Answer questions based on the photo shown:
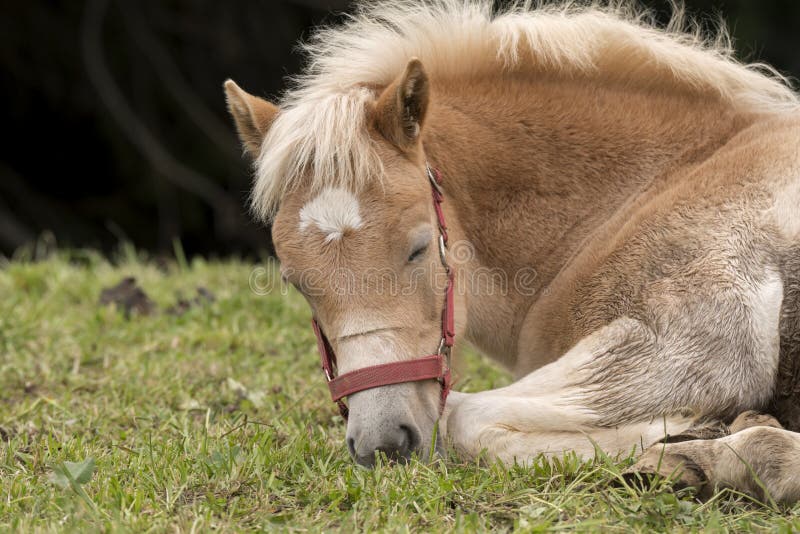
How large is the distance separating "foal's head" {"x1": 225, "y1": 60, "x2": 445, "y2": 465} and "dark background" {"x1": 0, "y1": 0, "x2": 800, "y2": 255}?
7438 mm

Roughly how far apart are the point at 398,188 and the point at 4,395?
2.20m

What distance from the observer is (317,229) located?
10.1 feet

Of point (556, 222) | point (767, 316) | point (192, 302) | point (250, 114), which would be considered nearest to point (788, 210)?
point (767, 316)

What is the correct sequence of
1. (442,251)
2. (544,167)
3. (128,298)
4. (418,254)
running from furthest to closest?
(128,298) < (544,167) < (442,251) < (418,254)

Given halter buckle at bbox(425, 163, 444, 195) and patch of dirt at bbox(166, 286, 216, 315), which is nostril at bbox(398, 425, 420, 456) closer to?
halter buckle at bbox(425, 163, 444, 195)

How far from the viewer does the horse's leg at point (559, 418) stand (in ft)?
10.1

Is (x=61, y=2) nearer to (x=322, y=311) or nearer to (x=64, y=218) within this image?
(x=64, y=218)

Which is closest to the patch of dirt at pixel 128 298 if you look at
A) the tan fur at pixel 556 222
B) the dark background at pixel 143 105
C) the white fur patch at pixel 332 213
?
the tan fur at pixel 556 222

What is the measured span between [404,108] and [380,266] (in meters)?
0.59

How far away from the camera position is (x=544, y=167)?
3.72m

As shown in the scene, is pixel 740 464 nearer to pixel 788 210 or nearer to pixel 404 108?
pixel 788 210

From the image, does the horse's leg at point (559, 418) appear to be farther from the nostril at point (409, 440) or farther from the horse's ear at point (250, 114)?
the horse's ear at point (250, 114)

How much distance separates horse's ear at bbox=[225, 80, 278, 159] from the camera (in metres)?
3.49

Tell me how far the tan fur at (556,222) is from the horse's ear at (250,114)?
0.40 ft
